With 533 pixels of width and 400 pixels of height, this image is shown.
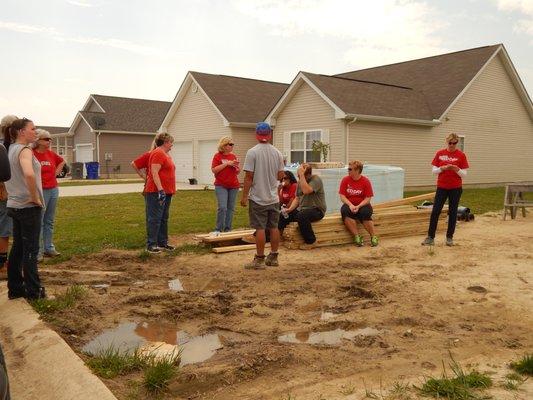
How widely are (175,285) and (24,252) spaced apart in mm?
1734

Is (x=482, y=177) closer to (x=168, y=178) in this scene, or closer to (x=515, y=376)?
(x=168, y=178)

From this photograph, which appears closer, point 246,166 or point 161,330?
point 161,330

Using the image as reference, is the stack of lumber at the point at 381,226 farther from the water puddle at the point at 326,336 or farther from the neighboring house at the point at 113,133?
the neighboring house at the point at 113,133

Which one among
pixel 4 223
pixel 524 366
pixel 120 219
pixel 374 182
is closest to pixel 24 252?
pixel 4 223

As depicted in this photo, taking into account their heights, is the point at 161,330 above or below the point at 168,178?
below

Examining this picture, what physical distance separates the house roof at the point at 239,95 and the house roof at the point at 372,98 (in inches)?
181

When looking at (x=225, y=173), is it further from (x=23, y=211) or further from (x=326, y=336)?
(x=326, y=336)

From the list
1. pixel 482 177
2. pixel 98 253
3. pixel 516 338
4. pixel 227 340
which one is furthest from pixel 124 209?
pixel 482 177

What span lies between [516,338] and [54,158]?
6.26 meters

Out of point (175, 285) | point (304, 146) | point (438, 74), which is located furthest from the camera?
point (438, 74)

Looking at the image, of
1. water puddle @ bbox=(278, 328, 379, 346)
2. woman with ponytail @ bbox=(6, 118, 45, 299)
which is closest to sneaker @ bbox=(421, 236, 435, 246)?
water puddle @ bbox=(278, 328, 379, 346)

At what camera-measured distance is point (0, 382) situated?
7.47 ft

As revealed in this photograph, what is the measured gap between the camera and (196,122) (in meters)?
25.8

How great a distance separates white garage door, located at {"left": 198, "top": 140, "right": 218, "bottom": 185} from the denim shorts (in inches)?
746
